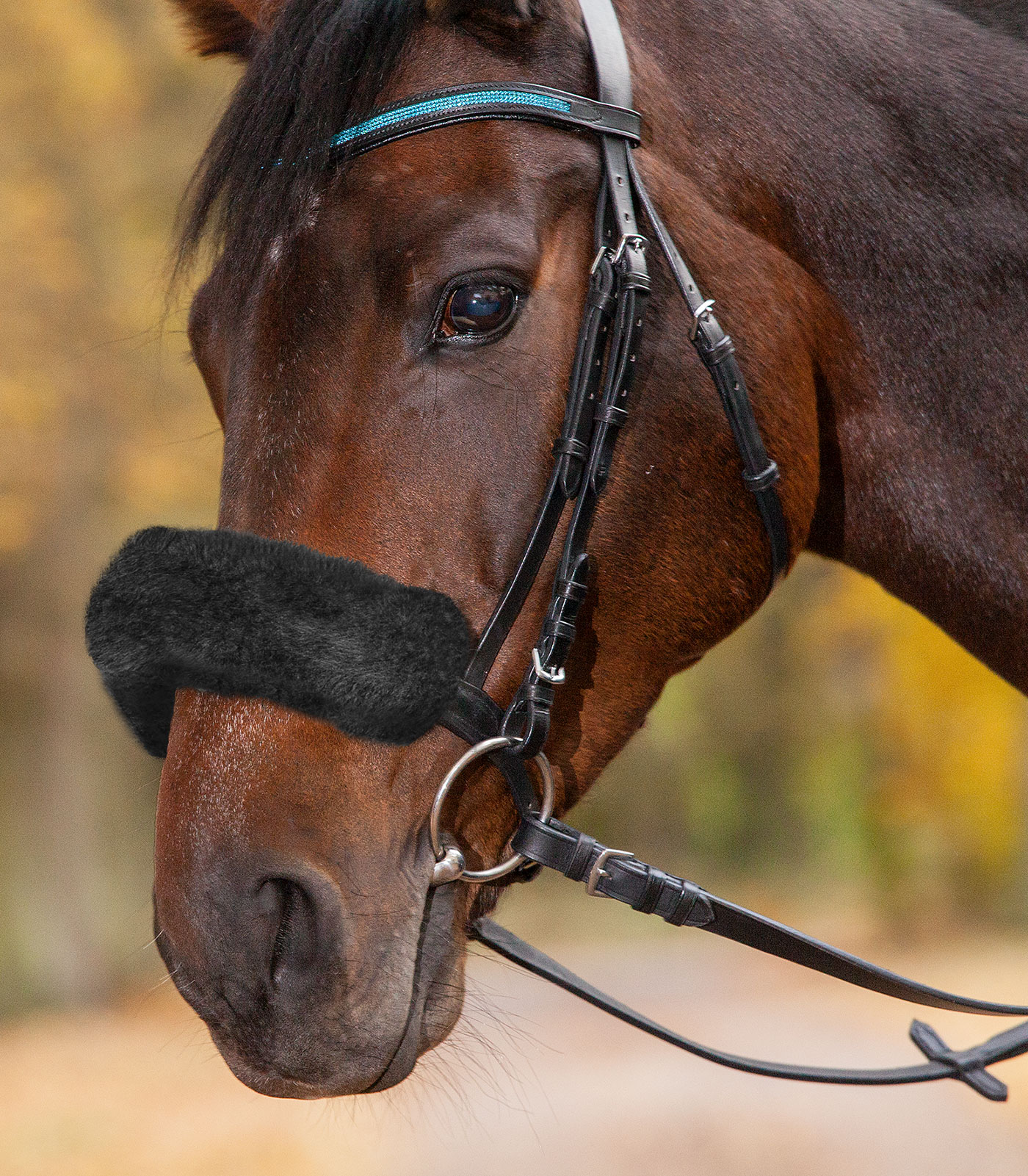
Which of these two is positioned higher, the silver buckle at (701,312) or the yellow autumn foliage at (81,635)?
the silver buckle at (701,312)

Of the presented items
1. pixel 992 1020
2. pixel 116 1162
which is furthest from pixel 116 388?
pixel 992 1020

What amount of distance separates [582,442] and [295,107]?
26.4 inches

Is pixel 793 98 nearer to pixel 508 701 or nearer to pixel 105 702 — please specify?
pixel 508 701

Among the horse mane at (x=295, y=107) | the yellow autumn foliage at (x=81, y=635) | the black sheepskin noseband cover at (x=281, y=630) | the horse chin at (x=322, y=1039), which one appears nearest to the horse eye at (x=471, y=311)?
the horse mane at (x=295, y=107)

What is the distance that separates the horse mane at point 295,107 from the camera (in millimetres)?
1571

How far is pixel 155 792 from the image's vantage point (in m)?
Answer: 5.23

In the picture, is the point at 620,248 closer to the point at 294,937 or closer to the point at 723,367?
the point at 723,367

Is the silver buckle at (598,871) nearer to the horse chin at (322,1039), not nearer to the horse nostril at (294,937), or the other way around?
the horse chin at (322,1039)

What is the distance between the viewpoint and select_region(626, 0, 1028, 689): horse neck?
177 cm

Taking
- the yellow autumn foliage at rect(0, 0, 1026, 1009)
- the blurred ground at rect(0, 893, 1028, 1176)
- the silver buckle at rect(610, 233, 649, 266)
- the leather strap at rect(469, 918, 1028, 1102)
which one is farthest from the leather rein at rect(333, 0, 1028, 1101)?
the yellow autumn foliage at rect(0, 0, 1026, 1009)

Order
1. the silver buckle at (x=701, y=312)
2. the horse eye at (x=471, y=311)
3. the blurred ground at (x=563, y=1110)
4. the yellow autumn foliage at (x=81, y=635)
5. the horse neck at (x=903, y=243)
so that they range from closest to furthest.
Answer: the horse eye at (x=471, y=311) → the silver buckle at (x=701, y=312) → the horse neck at (x=903, y=243) → the blurred ground at (x=563, y=1110) → the yellow autumn foliage at (x=81, y=635)

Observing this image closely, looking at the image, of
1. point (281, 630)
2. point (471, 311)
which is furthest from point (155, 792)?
point (471, 311)

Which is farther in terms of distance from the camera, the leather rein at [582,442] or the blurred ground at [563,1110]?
the blurred ground at [563,1110]

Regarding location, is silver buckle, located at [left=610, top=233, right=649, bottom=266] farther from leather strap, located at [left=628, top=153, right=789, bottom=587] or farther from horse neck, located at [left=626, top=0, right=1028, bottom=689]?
horse neck, located at [left=626, top=0, right=1028, bottom=689]
